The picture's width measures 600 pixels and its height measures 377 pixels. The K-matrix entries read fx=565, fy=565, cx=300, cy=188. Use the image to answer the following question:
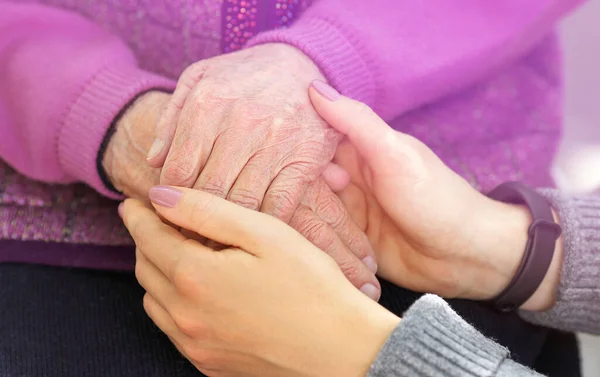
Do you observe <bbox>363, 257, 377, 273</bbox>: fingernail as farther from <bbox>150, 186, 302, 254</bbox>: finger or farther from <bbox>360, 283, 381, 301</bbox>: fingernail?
<bbox>150, 186, 302, 254</bbox>: finger

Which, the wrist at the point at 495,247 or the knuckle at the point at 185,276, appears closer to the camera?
the knuckle at the point at 185,276

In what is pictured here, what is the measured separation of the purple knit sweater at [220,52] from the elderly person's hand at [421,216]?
115mm

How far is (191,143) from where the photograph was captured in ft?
2.31

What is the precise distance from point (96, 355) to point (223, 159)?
30cm

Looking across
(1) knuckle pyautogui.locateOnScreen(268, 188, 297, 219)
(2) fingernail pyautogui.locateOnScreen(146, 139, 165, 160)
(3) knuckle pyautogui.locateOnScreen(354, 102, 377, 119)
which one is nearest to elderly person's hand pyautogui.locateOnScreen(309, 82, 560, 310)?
(3) knuckle pyautogui.locateOnScreen(354, 102, 377, 119)

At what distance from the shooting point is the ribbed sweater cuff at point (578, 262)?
761 mm

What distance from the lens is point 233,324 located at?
1.96 ft

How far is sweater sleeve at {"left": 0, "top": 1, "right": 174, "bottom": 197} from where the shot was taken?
32.1 inches

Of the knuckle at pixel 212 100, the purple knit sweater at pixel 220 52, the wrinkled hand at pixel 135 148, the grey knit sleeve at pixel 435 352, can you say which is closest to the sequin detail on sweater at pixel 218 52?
the purple knit sweater at pixel 220 52

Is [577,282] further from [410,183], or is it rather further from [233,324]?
[233,324]

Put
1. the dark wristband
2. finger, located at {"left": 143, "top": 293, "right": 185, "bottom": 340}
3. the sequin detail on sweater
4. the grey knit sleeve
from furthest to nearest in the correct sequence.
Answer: the sequin detail on sweater → the dark wristband → finger, located at {"left": 143, "top": 293, "right": 185, "bottom": 340} → the grey knit sleeve

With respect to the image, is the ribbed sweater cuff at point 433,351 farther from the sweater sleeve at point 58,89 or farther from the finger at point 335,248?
the sweater sleeve at point 58,89

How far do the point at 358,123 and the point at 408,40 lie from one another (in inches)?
8.8

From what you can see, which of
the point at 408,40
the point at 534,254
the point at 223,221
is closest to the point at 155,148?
the point at 223,221
